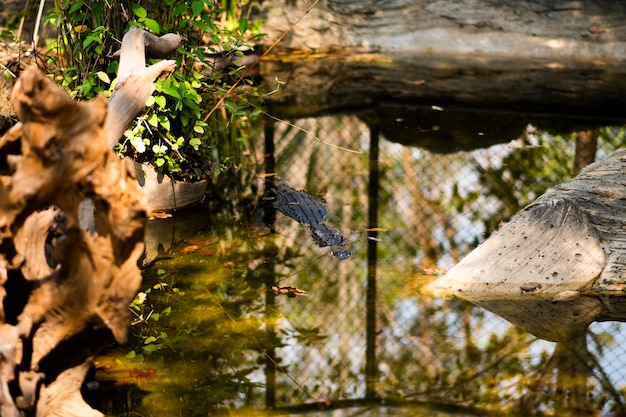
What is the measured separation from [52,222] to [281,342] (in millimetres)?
1306

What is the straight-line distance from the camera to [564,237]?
14.8 ft

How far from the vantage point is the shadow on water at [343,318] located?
3525mm

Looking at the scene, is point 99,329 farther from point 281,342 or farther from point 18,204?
point 281,342

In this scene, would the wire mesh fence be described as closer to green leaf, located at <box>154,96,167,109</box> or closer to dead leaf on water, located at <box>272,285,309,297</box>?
dead leaf on water, located at <box>272,285,309,297</box>

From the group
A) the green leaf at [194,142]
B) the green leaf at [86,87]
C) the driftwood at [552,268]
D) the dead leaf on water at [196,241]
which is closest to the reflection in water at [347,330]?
the dead leaf on water at [196,241]

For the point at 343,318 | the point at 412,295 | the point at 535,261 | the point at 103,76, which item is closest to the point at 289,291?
the point at 343,318

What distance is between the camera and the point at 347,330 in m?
4.14

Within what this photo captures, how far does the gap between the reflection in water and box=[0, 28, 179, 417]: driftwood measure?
498mm

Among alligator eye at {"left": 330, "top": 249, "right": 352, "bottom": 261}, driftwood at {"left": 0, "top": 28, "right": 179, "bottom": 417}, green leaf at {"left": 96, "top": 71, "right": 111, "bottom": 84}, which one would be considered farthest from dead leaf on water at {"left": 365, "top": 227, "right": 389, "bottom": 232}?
driftwood at {"left": 0, "top": 28, "right": 179, "bottom": 417}

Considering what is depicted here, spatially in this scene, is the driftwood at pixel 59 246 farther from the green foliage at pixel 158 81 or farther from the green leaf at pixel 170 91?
the green foliage at pixel 158 81

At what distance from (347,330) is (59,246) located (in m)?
1.74

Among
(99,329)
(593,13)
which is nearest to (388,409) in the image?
(99,329)

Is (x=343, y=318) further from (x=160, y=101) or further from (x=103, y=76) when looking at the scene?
(x=103, y=76)

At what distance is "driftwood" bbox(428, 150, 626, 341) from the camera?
4.30 meters
